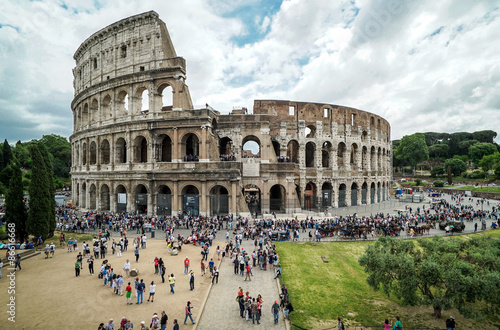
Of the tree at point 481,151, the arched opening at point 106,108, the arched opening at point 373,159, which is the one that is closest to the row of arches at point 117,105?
the arched opening at point 106,108

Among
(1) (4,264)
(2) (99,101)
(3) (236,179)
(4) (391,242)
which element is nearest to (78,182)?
(2) (99,101)

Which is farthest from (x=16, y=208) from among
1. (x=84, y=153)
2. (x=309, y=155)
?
(x=309, y=155)

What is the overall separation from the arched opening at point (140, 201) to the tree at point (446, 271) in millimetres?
24448

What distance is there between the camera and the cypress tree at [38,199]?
768 inches

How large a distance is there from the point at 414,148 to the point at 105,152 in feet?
271

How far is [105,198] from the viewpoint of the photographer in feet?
107

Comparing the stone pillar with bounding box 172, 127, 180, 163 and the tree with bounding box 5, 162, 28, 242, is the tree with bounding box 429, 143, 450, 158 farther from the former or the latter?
the tree with bounding box 5, 162, 28, 242

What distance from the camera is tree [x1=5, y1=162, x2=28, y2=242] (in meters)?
19.9

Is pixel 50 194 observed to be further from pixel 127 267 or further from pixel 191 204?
pixel 127 267

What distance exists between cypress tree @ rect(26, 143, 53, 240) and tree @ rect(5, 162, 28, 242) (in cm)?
117

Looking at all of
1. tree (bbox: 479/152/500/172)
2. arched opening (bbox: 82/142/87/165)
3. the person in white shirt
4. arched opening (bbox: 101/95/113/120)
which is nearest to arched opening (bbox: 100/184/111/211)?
arched opening (bbox: 82/142/87/165)

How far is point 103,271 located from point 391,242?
48.0 ft

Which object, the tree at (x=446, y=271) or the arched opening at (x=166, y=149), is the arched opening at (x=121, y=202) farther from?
the tree at (x=446, y=271)

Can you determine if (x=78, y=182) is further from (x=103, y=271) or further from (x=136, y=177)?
(x=103, y=271)
